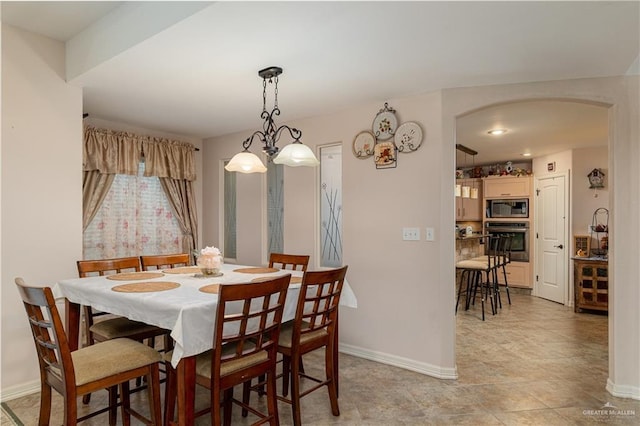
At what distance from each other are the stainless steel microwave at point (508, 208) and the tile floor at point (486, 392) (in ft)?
9.36

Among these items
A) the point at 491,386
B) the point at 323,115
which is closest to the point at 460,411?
the point at 491,386

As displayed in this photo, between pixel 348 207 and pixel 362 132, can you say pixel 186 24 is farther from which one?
pixel 348 207

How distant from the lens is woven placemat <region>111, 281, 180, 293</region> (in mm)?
2135

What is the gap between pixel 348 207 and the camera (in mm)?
3600

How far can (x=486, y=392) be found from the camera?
2.72 m

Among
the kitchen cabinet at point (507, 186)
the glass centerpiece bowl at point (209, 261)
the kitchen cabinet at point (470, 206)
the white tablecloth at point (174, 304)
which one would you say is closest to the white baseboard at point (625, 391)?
the white tablecloth at point (174, 304)

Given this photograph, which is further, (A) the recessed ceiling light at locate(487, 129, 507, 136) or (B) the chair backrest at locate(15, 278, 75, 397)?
(A) the recessed ceiling light at locate(487, 129, 507, 136)

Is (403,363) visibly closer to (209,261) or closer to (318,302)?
(318,302)

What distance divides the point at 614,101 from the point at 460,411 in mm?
2487

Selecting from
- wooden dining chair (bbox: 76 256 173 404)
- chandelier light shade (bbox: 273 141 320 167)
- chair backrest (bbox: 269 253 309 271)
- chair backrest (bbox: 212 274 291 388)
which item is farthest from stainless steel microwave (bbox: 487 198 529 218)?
wooden dining chair (bbox: 76 256 173 404)

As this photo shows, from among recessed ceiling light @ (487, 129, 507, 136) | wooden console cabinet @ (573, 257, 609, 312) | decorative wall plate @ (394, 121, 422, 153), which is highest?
recessed ceiling light @ (487, 129, 507, 136)

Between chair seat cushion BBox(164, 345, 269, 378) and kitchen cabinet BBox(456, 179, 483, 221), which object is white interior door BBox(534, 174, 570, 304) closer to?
kitchen cabinet BBox(456, 179, 483, 221)

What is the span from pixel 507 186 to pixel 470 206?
0.71m

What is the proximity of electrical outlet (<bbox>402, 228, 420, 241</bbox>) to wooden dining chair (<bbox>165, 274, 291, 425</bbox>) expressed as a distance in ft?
5.08
